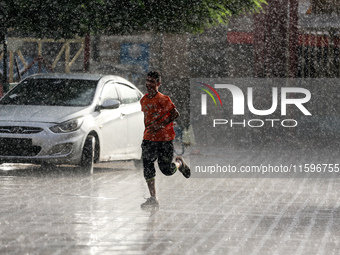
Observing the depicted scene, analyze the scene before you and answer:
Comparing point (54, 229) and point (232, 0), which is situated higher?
point (232, 0)

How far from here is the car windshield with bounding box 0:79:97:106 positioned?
51.8 feet

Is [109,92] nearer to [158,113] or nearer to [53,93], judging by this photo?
[53,93]

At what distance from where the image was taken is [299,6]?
31.5 meters

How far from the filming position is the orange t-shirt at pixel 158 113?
1120cm

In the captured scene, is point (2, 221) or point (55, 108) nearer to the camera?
point (2, 221)

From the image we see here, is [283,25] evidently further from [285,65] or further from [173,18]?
[173,18]

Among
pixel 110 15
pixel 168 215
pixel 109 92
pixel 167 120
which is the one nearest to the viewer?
pixel 168 215

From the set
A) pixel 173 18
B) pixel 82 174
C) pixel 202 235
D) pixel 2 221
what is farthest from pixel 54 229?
pixel 173 18

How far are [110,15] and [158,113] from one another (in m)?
8.29

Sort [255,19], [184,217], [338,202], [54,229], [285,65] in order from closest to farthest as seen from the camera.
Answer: [54,229] < [184,217] < [338,202] < [285,65] < [255,19]

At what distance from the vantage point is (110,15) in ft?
62.8

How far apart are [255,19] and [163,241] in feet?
77.2

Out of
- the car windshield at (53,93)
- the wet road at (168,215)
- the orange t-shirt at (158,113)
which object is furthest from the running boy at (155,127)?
the car windshield at (53,93)

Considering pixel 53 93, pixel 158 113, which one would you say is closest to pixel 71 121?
pixel 53 93
